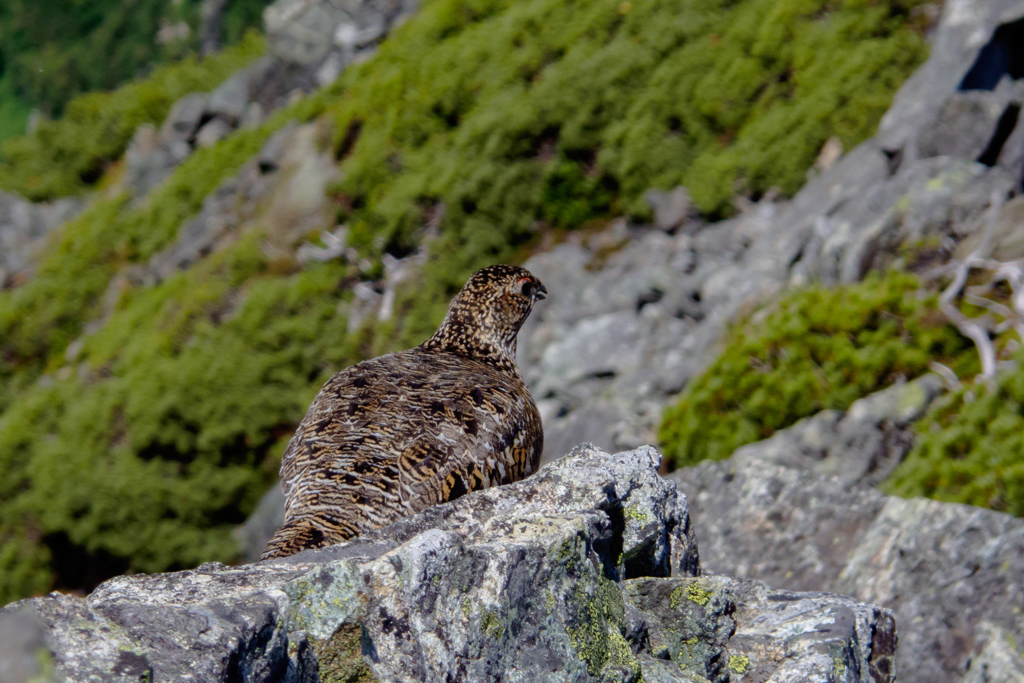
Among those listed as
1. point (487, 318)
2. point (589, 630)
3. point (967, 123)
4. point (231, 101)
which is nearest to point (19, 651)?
point (589, 630)

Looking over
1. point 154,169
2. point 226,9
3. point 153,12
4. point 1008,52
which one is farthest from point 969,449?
point 153,12

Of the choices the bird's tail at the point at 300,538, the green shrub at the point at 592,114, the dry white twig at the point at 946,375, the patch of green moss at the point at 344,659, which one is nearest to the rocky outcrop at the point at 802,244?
the green shrub at the point at 592,114

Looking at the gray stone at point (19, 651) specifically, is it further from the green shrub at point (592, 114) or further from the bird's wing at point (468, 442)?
the green shrub at point (592, 114)

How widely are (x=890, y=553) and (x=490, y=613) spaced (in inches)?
150

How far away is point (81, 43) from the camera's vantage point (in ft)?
235

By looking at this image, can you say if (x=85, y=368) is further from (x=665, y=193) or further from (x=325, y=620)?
(x=325, y=620)

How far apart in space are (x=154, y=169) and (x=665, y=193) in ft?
74.4

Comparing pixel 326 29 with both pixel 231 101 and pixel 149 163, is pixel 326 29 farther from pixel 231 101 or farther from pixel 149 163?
pixel 149 163

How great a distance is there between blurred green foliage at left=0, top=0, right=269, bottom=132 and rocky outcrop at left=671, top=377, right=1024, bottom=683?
60.0 meters

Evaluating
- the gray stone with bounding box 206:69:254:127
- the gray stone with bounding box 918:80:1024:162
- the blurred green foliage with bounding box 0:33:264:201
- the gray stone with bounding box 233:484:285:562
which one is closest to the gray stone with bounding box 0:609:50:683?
the gray stone with bounding box 918:80:1024:162

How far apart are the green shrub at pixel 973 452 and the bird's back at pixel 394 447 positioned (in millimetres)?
4467

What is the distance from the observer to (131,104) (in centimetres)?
4019

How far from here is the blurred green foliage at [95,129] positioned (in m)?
40.2

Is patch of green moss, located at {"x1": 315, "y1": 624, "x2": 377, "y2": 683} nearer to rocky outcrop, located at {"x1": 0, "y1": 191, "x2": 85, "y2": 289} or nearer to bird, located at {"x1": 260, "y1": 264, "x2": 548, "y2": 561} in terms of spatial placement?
bird, located at {"x1": 260, "y1": 264, "x2": 548, "y2": 561}
